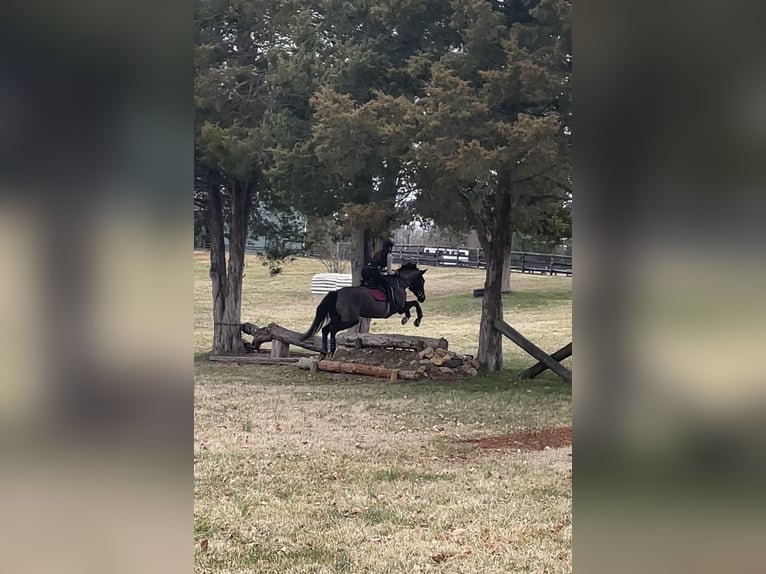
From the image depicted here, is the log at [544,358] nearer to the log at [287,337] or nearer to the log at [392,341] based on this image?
the log at [392,341]

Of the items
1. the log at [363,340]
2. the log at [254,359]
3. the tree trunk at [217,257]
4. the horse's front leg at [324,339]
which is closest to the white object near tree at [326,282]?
the tree trunk at [217,257]

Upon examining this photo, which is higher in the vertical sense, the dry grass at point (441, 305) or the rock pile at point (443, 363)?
the dry grass at point (441, 305)

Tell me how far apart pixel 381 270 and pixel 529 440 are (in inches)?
130

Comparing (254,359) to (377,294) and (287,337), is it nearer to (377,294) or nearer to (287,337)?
(287,337)

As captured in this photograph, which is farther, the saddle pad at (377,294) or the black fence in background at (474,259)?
the black fence in background at (474,259)

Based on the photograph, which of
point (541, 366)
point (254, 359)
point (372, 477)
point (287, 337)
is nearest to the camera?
point (372, 477)

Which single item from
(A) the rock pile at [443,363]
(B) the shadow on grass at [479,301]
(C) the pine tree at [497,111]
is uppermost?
(C) the pine tree at [497,111]

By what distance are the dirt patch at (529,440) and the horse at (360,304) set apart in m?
2.65

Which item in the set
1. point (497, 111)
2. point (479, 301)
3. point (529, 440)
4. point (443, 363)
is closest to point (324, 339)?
point (443, 363)

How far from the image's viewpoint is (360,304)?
8.18 m

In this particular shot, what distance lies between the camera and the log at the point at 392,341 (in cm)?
802
